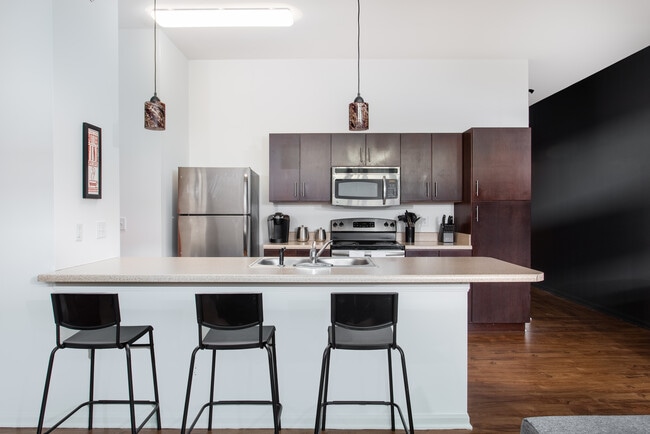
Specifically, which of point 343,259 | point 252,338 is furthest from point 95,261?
point 343,259

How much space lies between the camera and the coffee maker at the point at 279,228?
14.1 ft

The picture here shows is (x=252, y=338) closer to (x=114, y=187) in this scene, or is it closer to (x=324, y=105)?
(x=114, y=187)

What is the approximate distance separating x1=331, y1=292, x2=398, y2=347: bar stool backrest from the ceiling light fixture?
2.65 meters

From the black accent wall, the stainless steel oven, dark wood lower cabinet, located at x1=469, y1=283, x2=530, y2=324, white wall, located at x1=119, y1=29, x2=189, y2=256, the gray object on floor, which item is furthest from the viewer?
the stainless steel oven

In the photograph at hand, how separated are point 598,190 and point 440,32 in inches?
113

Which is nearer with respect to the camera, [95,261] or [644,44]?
[95,261]

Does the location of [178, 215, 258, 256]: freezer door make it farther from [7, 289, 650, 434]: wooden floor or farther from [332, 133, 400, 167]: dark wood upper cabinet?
[7, 289, 650, 434]: wooden floor

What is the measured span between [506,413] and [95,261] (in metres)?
2.76

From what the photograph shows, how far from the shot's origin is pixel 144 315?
88.7 inches

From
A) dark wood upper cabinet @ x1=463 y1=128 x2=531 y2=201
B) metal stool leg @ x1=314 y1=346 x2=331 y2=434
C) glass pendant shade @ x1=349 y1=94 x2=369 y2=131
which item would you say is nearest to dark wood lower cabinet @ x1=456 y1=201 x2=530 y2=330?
dark wood upper cabinet @ x1=463 y1=128 x2=531 y2=201

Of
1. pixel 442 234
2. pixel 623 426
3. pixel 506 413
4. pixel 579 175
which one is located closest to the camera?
pixel 623 426

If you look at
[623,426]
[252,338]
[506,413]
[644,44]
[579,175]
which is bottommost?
[506,413]

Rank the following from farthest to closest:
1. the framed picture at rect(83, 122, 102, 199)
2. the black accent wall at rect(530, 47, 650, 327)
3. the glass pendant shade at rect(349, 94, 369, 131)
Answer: the black accent wall at rect(530, 47, 650, 327), the glass pendant shade at rect(349, 94, 369, 131), the framed picture at rect(83, 122, 102, 199)

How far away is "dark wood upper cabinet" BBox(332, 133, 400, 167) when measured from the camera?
14.1 feet
